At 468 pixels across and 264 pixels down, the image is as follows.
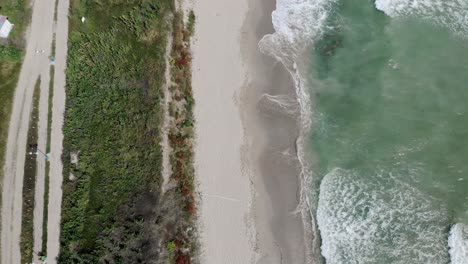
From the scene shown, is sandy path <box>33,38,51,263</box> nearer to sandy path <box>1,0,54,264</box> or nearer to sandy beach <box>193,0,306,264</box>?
sandy path <box>1,0,54,264</box>

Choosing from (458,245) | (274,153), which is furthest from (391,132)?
(458,245)

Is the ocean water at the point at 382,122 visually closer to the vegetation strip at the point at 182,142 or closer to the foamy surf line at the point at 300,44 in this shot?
the foamy surf line at the point at 300,44

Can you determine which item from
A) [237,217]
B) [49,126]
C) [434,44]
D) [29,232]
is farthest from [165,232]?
[434,44]

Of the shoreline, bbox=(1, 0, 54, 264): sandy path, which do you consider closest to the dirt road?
bbox=(1, 0, 54, 264): sandy path

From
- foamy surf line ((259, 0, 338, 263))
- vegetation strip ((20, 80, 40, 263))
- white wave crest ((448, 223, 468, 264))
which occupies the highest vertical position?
foamy surf line ((259, 0, 338, 263))

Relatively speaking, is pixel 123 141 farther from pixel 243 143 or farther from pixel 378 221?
pixel 378 221

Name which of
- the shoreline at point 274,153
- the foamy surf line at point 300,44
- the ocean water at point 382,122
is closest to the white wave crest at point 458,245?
the ocean water at point 382,122
